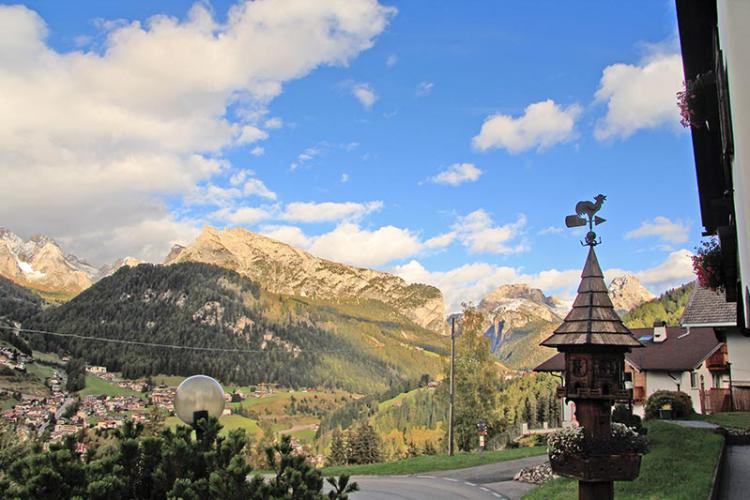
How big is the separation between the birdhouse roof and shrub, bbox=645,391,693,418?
82.1 feet

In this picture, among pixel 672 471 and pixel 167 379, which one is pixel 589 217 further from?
pixel 167 379

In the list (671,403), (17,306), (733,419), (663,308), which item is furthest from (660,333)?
(17,306)

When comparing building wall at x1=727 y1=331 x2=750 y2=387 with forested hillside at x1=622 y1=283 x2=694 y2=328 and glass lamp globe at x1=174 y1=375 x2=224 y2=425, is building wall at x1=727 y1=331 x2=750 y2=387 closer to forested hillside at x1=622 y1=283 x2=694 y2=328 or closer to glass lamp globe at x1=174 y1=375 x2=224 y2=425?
glass lamp globe at x1=174 y1=375 x2=224 y2=425

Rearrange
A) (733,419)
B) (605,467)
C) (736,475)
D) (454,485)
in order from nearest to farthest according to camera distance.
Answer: (605,467)
(736,475)
(454,485)
(733,419)

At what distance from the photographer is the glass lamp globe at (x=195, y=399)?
6.53 metres

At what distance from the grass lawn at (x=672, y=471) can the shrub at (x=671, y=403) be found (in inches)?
365

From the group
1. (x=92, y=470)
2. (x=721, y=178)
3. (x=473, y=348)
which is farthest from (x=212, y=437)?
(x=473, y=348)

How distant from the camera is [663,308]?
95125 millimetres

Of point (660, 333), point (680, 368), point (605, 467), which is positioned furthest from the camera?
point (660, 333)

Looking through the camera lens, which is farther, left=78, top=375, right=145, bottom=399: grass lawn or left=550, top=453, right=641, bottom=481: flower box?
left=78, top=375, right=145, bottom=399: grass lawn

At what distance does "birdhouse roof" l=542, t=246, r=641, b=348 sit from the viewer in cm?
866

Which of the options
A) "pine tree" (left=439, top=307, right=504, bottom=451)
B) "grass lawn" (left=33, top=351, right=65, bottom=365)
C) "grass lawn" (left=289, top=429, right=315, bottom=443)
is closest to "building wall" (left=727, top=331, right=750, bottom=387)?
"pine tree" (left=439, top=307, right=504, bottom=451)

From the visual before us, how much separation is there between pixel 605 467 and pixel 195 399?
5359mm

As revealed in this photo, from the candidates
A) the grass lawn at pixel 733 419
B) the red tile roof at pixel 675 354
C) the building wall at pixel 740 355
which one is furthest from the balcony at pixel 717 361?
the building wall at pixel 740 355
